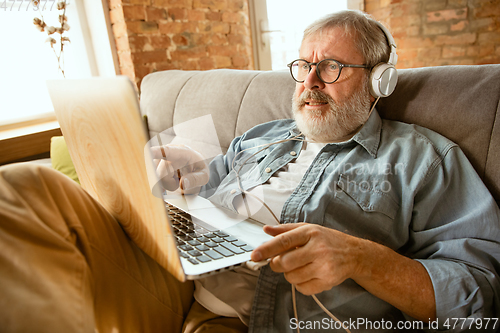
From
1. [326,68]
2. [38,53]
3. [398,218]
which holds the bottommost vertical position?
[398,218]

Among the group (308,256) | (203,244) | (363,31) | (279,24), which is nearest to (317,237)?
(308,256)

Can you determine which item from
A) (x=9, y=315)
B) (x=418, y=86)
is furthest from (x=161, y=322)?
(x=418, y=86)

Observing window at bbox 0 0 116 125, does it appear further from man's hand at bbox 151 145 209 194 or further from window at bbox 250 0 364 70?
man's hand at bbox 151 145 209 194

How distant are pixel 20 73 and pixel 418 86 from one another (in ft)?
7.53

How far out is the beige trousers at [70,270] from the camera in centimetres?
48

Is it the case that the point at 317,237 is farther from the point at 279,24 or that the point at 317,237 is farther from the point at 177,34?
the point at 279,24

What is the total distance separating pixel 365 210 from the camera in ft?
2.82

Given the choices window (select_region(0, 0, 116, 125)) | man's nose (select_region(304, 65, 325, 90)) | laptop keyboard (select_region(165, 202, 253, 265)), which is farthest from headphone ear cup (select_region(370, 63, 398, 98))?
window (select_region(0, 0, 116, 125))

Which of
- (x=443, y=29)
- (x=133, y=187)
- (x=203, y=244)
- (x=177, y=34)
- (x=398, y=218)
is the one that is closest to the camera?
(x=133, y=187)

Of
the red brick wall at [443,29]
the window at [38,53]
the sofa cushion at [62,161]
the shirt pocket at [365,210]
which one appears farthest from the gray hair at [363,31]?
the red brick wall at [443,29]

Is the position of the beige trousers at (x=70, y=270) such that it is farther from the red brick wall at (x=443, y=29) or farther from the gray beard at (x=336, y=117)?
the red brick wall at (x=443, y=29)

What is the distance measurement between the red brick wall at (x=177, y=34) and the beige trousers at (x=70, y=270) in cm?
172

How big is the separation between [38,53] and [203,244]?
2.18 metres

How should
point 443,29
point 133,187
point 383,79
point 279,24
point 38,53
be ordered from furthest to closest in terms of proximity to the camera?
point 279,24 → point 443,29 → point 38,53 → point 383,79 → point 133,187
